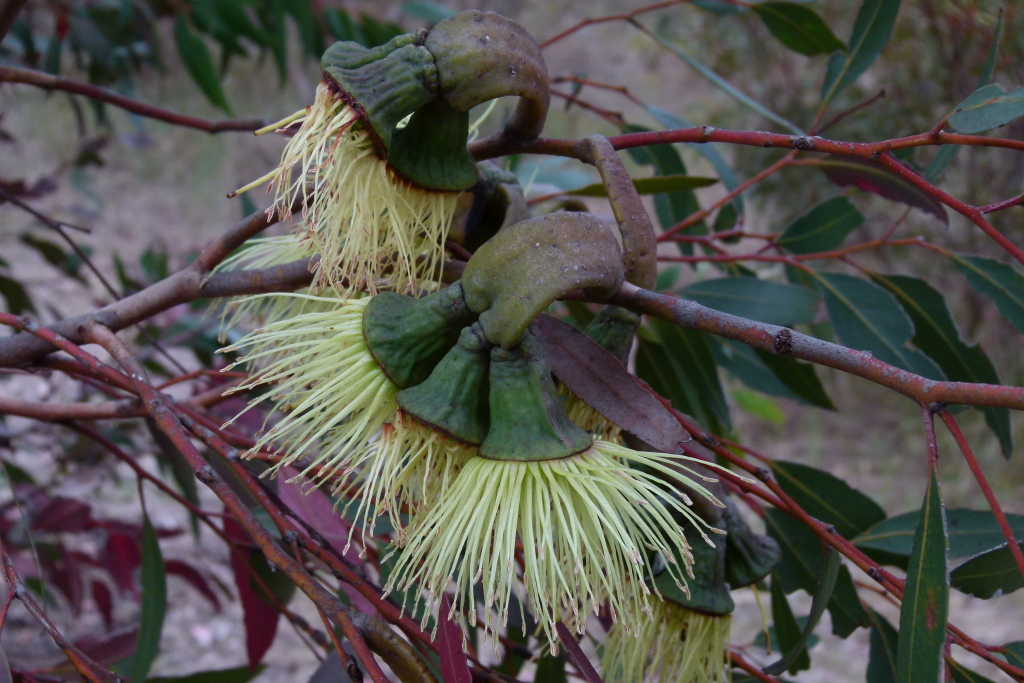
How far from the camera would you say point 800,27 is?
0.97m

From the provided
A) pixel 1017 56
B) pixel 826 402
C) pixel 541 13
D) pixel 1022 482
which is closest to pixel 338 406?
pixel 826 402

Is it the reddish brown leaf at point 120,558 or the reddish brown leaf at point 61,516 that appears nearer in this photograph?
the reddish brown leaf at point 61,516

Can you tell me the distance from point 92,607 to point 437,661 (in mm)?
2455

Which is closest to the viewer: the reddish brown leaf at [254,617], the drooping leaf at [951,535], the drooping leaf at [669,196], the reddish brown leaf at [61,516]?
the drooping leaf at [951,535]

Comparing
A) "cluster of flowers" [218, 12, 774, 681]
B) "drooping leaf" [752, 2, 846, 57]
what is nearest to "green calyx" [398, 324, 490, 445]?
"cluster of flowers" [218, 12, 774, 681]

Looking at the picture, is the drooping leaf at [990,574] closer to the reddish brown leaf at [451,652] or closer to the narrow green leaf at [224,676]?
the reddish brown leaf at [451,652]

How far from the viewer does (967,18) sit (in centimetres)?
219

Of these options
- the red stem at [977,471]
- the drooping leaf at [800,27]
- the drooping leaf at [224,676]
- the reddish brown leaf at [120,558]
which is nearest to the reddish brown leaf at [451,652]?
the red stem at [977,471]

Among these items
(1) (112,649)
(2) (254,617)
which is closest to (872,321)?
(2) (254,617)

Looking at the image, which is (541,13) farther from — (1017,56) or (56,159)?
(1017,56)

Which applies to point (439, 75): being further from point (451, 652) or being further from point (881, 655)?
point (881, 655)

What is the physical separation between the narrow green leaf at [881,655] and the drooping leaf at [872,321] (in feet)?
0.92

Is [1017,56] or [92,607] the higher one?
[1017,56]

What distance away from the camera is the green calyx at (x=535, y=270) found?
477 mm
